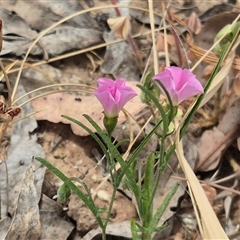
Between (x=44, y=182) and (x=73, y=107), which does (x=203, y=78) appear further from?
(x=44, y=182)

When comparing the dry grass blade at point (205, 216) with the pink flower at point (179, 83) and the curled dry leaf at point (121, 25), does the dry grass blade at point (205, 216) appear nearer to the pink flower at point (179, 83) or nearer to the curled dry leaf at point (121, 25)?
the pink flower at point (179, 83)

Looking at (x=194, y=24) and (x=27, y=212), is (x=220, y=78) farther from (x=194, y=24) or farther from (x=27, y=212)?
(x=27, y=212)

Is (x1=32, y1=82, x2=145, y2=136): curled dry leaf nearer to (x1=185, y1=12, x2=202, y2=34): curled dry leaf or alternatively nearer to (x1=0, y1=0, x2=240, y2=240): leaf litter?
(x1=0, y1=0, x2=240, y2=240): leaf litter

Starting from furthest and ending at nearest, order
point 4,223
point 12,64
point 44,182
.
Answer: point 12,64 < point 44,182 < point 4,223

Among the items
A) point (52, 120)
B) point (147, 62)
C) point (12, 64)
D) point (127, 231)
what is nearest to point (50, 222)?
point (127, 231)

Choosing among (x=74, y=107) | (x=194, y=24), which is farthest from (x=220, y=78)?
(x=74, y=107)
